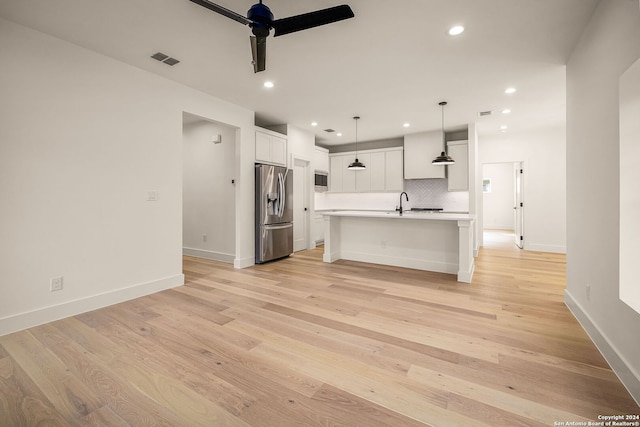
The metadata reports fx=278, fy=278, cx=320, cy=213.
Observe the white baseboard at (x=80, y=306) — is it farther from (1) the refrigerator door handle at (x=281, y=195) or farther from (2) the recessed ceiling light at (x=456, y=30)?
(2) the recessed ceiling light at (x=456, y=30)

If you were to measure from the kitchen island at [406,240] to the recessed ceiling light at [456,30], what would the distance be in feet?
7.45

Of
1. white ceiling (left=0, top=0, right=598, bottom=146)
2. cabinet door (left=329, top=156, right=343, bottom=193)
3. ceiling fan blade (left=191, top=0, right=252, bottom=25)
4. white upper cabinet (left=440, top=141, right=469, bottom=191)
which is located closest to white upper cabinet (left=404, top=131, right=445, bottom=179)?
white upper cabinet (left=440, top=141, right=469, bottom=191)

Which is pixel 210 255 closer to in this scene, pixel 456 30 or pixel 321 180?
pixel 321 180

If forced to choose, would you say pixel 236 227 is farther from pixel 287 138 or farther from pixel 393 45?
pixel 393 45

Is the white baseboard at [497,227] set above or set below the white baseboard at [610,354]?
above

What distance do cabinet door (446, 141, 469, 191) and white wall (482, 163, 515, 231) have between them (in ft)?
18.0

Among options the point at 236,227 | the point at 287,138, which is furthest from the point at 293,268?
the point at 287,138

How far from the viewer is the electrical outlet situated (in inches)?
106

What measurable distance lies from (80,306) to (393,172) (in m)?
6.29

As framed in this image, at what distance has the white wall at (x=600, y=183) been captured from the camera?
5.81 feet

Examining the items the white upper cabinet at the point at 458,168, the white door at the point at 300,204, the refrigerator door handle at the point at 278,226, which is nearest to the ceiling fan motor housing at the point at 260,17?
the refrigerator door handle at the point at 278,226

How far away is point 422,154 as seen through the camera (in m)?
6.49

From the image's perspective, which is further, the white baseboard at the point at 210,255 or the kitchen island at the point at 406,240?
the white baseboard at the point at 210,255

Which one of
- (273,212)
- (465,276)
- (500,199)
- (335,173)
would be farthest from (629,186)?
(500,199)
